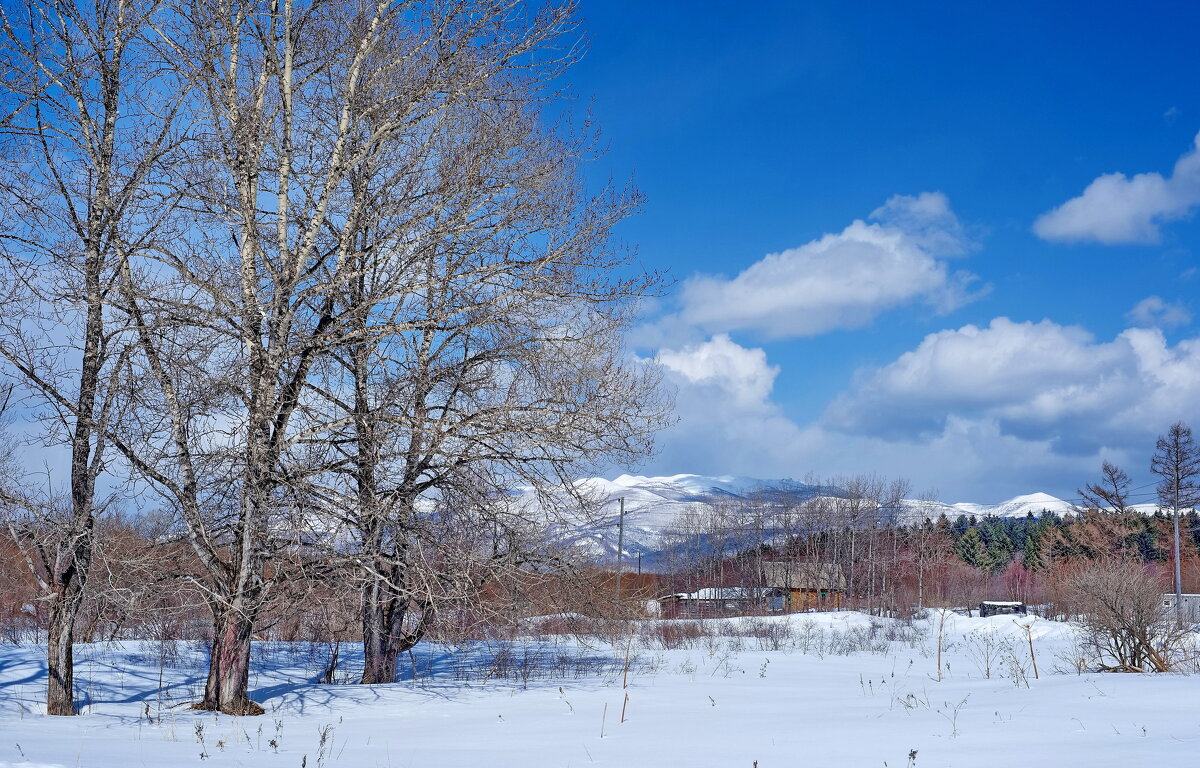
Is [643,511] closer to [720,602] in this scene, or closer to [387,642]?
[720,602]

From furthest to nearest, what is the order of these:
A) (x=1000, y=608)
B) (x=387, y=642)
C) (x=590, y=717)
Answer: (x=1000, y=608) < (x=387, y=642) < (x=590, y=717)

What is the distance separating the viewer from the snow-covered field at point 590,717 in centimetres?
766

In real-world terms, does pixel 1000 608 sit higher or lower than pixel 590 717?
lower

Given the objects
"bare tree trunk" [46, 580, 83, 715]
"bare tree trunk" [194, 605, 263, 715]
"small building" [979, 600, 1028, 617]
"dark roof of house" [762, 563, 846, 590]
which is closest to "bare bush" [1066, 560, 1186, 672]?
"bare tree trunk" [194, 605, 263, 715]

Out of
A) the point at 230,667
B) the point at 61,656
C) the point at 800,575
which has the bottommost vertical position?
the point at 800,575

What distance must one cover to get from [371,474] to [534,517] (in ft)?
7.56

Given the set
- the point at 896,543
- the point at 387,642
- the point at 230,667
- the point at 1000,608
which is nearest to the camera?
the point at 230,667

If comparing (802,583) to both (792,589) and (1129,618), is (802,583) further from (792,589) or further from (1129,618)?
(1129,618)

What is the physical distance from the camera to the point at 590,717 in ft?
36.2

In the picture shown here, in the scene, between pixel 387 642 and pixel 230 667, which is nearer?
pixel 230 667

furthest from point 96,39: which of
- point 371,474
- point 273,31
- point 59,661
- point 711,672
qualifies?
point 711,672

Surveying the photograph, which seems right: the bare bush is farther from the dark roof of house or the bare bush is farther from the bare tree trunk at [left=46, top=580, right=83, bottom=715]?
the dark roof of house

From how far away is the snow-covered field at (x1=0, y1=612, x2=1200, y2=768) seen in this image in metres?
7.66

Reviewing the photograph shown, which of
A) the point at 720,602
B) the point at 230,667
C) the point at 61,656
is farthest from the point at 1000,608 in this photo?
the point at 61,656
